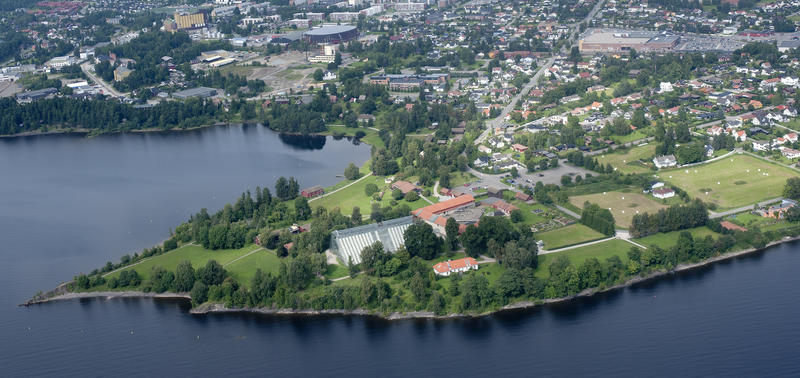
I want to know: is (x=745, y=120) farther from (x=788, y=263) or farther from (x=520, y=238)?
(x=520, y=238)

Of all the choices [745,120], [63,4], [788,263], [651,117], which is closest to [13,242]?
[788,263]

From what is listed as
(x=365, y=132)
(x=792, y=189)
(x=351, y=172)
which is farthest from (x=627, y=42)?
(x=351, y=172)

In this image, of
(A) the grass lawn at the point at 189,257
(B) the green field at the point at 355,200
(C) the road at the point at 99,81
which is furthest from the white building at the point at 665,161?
(C) the road at the point at 99,81

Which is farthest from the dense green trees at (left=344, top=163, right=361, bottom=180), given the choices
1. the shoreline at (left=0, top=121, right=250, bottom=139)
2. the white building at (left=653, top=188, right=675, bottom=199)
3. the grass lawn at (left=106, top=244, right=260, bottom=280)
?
the shoreline at (left=0, top=121, right=250, bottom=139)

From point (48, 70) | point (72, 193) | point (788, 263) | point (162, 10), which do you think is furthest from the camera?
point (162, 10)

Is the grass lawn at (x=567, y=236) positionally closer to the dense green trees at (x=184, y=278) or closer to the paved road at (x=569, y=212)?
the paved road at (x=569, y=212)

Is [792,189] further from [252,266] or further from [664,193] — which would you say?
[252,266]
